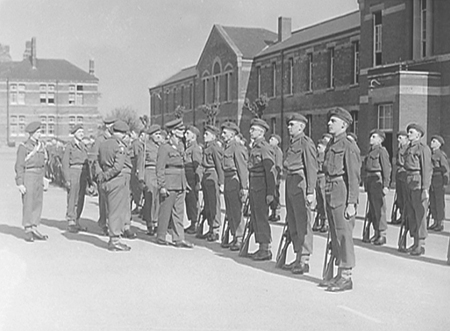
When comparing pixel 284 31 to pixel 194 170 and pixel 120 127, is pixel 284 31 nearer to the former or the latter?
pixel 194 170

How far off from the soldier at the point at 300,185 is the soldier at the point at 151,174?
4.64 metres

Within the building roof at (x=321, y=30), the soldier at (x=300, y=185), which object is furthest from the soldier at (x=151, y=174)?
the building roof at (x=321, y=30)

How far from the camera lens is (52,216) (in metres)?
15.6

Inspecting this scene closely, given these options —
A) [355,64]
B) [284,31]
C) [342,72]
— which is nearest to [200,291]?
[355,64]

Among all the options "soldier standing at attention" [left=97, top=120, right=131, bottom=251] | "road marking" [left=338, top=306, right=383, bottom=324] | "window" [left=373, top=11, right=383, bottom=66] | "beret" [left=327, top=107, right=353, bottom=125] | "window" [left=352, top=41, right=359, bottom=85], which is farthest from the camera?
"window" [left=352, top=41, right=359, bottom=85]

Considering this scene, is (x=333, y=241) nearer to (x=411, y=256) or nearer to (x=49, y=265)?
(x=411, y=256)

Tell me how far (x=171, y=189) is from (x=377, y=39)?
755 inches

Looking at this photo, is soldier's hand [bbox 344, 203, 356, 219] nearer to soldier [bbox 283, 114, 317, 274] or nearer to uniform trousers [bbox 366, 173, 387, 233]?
soldier [bbox 283, 114, 317, 274]

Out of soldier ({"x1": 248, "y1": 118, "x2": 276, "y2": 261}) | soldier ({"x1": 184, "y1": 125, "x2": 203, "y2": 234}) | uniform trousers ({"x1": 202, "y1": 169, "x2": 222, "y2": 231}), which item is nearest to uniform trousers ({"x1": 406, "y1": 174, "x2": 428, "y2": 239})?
soldier ({"x1": 248, "y1": 118, "x2": 276, "y2": 261})

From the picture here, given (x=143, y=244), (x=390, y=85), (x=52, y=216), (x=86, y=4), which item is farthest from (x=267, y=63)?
(x=86, y=4)

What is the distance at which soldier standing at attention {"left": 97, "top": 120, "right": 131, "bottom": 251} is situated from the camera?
1041cm

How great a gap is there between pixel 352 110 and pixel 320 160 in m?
18.4

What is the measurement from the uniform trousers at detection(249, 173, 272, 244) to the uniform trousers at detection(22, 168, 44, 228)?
12.9ft

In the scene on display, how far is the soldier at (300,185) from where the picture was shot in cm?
878
